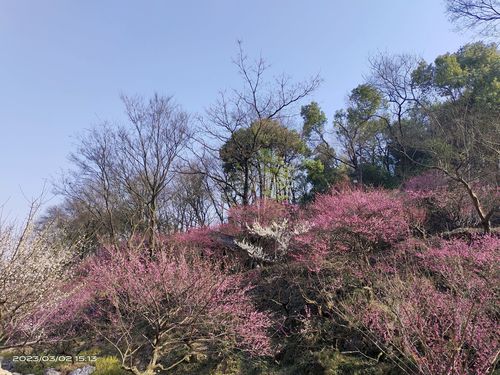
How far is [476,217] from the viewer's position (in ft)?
33.9

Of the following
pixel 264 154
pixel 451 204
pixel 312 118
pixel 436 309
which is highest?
pixel 312 118

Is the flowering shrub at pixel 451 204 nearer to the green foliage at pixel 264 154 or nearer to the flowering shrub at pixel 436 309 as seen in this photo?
the flowering shrub at pixel 436 309

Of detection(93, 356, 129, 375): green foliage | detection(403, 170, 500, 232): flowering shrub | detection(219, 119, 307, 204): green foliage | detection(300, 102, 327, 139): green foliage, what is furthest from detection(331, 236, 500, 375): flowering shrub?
detection(300, 102, 327, 139): green foliage

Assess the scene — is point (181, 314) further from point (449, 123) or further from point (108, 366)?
point (449, 123)

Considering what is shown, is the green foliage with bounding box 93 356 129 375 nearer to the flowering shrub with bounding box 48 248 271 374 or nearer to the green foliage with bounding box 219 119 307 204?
the flowering shrub with bounding box 48 248 271 374

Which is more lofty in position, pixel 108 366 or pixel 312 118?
pixel 312 118

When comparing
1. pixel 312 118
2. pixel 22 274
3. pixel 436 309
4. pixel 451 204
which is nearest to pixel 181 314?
pixel 22 274

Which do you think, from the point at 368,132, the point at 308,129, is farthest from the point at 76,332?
the point at 368,132

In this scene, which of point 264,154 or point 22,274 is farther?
point 264,154

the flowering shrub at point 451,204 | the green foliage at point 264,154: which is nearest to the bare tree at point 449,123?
the flowering shrub at point 451,204

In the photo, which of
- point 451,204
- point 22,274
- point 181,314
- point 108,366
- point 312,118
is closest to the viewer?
point 22,274

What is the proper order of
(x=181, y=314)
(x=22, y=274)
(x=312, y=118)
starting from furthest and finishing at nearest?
(x=312, y=118) → (x=181, y=314) → (x=22, y=274)

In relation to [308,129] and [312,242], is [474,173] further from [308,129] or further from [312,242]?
[308,129]

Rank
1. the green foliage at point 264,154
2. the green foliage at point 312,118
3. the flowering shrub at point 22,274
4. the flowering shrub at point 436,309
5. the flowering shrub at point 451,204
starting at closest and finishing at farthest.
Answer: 1. the flowering shrub at point 436,309
2. the flowering shrub at point 22,274
3. the flowering shrub at point 451,204
4. the green foliage at point 264,154
5. the green foliage at point 312,118
